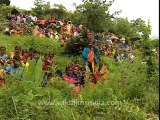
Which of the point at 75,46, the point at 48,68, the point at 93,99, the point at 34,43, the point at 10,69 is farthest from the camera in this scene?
the point at 34,43

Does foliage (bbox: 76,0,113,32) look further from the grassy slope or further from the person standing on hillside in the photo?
the grassy slope

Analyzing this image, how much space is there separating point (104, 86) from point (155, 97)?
847 mm

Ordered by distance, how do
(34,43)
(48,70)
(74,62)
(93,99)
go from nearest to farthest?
(93,99), (48,70), (74,62), (34,43)

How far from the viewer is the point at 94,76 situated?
9.50 m

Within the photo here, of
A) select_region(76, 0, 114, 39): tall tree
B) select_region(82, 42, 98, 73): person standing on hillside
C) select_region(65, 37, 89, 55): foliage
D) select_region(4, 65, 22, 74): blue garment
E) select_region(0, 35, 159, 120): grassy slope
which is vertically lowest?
select_region(0, 35, 159, 120): grassy slope

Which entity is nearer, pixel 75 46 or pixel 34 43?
pixel 75 46

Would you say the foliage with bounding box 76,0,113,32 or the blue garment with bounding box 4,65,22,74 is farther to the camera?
the foliage with bounding box 76,0,113,32

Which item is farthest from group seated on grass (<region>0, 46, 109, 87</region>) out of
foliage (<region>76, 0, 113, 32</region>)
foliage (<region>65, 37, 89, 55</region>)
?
foliage (<region>76, 0, 113, 32</region>)

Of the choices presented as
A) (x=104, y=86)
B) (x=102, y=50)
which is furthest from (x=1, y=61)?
(x=102, y=50)

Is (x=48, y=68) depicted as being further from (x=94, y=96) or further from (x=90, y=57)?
(x=94, y=96)

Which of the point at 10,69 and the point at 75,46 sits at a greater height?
the point at 75,46

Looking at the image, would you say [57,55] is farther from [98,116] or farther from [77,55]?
[98,116]

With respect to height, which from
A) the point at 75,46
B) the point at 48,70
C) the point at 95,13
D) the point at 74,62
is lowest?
the point at 48,70

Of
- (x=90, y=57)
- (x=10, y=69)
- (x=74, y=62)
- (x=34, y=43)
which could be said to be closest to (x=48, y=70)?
(x=10, y=69)
